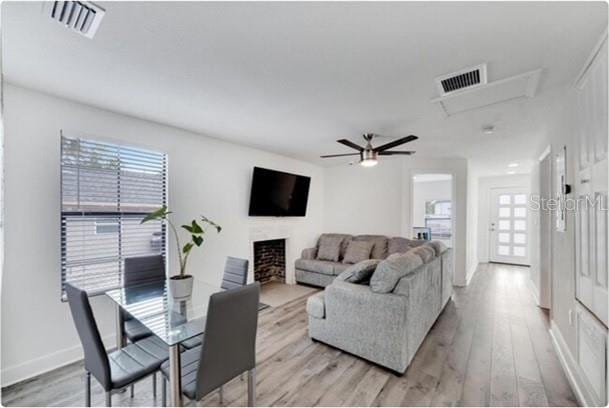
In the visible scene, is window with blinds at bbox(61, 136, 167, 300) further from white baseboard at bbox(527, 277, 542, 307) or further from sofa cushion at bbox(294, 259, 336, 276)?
white baseboard at bbox(527, 277, 542, 307)

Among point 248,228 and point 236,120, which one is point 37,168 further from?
point 248,228

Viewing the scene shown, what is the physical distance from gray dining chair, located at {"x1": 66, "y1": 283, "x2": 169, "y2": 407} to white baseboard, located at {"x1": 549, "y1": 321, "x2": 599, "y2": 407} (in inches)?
116

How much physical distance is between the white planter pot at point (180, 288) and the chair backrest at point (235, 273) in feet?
1.59

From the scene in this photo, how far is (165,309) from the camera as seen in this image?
2.08 metres

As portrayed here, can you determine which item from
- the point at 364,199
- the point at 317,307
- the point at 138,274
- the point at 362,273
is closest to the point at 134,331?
the point at 138,274

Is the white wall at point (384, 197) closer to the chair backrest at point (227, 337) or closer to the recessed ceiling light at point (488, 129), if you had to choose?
the recessed ceiling light at point (488, 129)

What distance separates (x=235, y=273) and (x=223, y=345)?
49.3 inches

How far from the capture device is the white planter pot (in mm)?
2324

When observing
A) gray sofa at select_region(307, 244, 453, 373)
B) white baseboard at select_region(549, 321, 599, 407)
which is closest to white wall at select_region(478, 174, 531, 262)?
white baseboard at select_region(549, 321, 599, 407)

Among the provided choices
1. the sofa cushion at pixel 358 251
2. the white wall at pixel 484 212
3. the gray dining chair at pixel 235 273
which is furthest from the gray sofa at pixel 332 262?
the white wall at pixel 484 212

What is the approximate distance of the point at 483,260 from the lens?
7500 millimetres

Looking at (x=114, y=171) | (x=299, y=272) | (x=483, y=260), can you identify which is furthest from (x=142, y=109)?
(x=483, y=260)

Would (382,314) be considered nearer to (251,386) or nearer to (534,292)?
(251,386)

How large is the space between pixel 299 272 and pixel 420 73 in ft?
13.4
